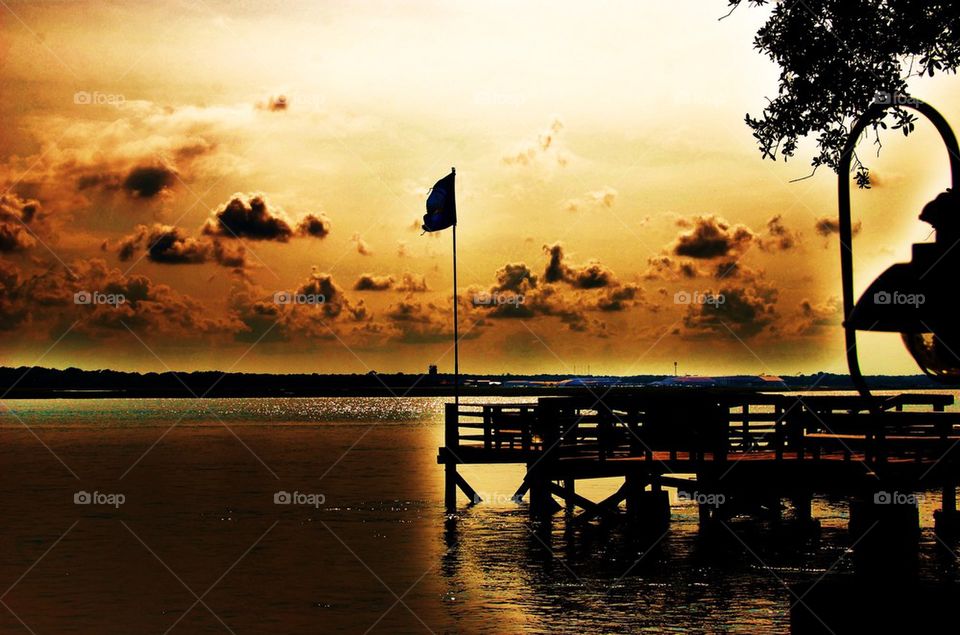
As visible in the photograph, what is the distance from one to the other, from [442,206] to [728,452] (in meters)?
18.8

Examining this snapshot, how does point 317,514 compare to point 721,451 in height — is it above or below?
below

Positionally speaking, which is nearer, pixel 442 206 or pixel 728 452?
pixel 728 452

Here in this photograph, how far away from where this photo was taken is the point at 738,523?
33.5 meters

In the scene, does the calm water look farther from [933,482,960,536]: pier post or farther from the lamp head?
the lamp head

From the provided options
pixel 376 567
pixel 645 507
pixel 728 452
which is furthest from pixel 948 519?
pixel 376 567

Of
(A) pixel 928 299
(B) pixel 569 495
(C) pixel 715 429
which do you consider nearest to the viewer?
(A) pixel 928 299

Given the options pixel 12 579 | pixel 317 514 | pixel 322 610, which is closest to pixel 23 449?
pixel 317 514

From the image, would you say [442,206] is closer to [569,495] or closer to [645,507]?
[569,495]

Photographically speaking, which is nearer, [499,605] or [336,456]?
[499,605]

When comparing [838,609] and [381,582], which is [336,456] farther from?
[838,609]

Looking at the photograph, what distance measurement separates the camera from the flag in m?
44.6

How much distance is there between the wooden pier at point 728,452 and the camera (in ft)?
77.2

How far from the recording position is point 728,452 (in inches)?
1129

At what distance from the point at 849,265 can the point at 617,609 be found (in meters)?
14.4
